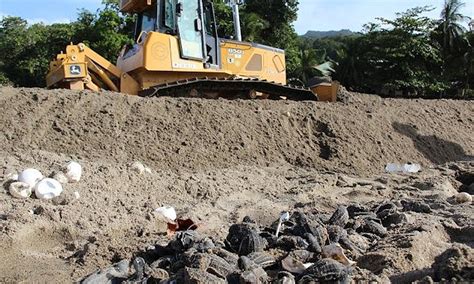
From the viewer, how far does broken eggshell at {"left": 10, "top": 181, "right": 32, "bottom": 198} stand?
619 cm

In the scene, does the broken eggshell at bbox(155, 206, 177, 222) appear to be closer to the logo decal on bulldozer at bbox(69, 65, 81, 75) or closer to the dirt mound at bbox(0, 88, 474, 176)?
the dirt mound at bbox(0, 88, 474, 176)

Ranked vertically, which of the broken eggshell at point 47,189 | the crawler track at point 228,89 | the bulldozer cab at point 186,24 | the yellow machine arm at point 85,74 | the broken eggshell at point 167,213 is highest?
the bulldozer cab at point 186,24

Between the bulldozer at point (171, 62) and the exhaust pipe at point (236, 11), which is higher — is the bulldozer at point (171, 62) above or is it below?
below

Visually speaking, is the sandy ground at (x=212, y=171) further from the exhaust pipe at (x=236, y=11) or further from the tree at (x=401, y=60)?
the tree at (x=401, y=60)

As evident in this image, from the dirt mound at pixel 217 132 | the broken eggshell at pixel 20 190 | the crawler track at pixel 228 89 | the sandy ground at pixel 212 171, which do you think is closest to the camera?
the sandy ground at pixel 212 171

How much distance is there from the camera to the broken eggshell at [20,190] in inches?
244

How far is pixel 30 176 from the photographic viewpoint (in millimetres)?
6504

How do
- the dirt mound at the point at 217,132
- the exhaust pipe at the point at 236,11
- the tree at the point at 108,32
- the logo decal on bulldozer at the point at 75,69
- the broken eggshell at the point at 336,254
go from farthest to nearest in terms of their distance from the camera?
the tree at the point at 108,32, the exhaust pipe at the point at 236,11, the logo decal on bulldozer at the point at 75,69, the dirt mound at the point at 217,132, the broken eggshell at the point at 336,254

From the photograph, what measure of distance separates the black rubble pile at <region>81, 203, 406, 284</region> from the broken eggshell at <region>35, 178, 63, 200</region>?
2140 millimetres

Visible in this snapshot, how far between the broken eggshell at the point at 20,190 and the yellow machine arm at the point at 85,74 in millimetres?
4106

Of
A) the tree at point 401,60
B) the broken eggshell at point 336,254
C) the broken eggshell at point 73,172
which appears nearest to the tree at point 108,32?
the tree at point 401,60

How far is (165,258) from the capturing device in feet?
14.6

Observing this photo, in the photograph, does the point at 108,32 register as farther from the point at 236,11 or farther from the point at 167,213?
the point at 167,213

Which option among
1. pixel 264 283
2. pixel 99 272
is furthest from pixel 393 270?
pixel 99 272
